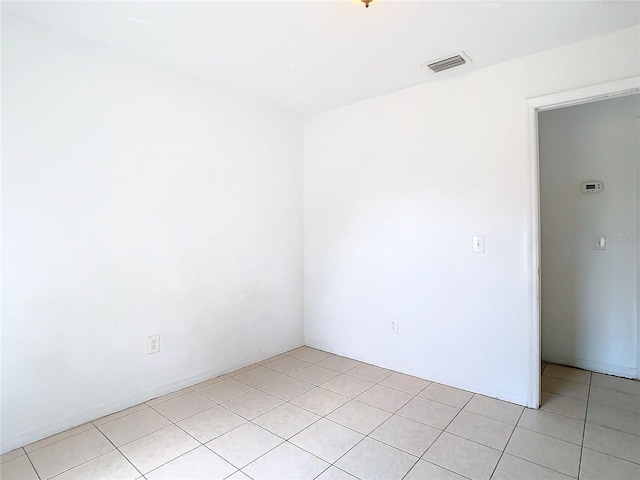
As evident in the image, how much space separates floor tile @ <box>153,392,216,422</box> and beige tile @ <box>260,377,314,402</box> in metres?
0.47

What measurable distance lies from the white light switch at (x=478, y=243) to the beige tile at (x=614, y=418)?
130cm

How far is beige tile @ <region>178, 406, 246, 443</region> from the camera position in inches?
85.2

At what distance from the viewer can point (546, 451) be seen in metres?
1.96

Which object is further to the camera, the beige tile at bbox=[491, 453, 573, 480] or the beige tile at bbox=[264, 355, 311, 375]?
the beige tile at bbox=[264, 355, 311, 375]

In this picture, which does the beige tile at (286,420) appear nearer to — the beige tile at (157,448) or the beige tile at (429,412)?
the beige tile at (157,448)

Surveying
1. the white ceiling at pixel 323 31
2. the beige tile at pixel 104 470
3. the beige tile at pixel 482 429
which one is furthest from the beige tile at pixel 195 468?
the white ceiling at pixel 323 31

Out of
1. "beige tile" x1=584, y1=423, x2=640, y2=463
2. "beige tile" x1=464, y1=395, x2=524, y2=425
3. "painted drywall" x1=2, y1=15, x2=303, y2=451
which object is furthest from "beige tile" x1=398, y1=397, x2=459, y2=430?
"painted drywall" x1=2, y1=15, x2=303, y2=451

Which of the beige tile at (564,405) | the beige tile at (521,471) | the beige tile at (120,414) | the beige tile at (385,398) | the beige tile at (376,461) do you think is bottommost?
the beige tile at (376,461)

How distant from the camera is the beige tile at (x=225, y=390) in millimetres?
2670

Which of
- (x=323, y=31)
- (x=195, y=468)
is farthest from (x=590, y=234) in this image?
(x=195, y=468)

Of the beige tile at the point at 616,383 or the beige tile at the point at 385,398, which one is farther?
the beige tile at the point at 616,383

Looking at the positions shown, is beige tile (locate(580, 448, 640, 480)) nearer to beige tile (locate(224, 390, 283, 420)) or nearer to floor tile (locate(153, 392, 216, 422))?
beige tile (locate(224, 390, 283, 420))

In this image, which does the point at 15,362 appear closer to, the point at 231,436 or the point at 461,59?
the point at 231,436

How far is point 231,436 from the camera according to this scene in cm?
215
